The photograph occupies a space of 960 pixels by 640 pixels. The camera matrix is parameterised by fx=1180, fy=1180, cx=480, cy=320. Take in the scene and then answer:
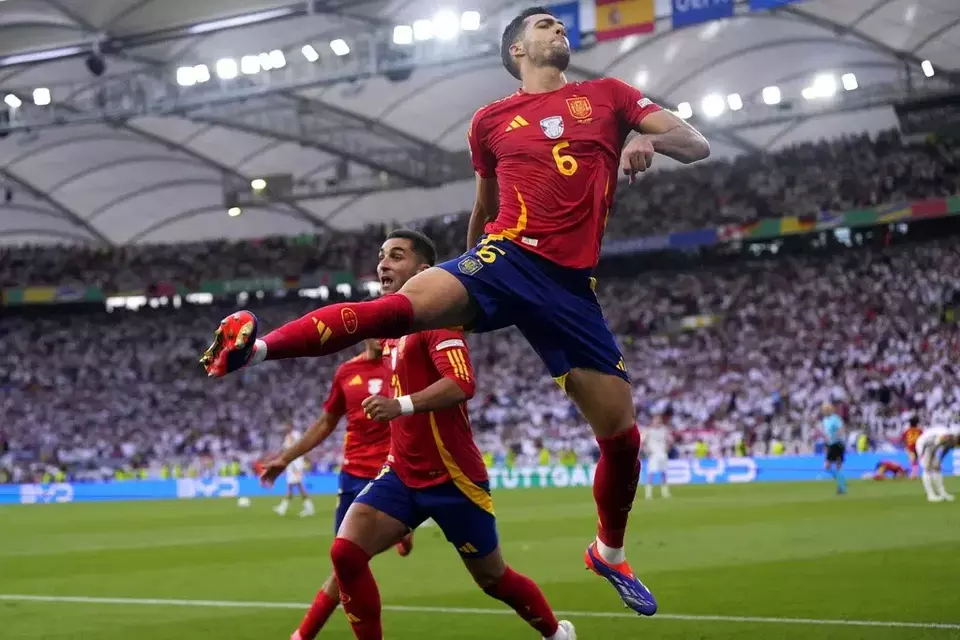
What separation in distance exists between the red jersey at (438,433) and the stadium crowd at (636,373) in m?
25.8

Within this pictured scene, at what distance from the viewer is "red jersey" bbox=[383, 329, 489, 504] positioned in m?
6.76

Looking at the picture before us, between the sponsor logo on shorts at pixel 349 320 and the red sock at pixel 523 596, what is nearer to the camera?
the sponsor logo on shorts at pixel 349 320

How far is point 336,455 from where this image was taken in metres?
38.9

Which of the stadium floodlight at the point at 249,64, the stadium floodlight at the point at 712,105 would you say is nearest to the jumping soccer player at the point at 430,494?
the stadium floodlight at the point at 249,64

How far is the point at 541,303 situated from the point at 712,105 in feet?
106

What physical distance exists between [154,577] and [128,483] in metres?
25.6

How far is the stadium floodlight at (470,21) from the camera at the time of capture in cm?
2839

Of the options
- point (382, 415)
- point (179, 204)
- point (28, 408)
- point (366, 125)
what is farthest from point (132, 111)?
point (382, 415)

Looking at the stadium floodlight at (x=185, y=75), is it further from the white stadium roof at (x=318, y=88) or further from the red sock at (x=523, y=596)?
the red sock at (x=523, y=596)

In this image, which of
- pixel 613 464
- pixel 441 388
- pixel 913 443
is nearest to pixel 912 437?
pixel 913 443

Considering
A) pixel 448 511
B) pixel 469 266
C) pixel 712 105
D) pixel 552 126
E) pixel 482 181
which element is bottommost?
pixel 448 511

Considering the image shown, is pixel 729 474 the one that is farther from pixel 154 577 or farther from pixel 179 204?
pixel 179 204

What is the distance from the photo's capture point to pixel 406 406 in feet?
21.0

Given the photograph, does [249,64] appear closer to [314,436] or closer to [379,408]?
[314,436]
